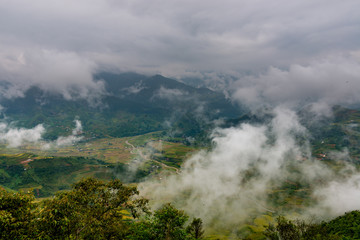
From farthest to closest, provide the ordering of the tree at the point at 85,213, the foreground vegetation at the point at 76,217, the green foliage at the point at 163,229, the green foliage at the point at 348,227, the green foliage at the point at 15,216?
1. the green foliage at the point at 348,227
2. the green foliage at the point at 163,229
3. the tree at the point at 85,213
4. the foreground vegetation at the point at 76,217
5. the green foliage at the point at 15,216

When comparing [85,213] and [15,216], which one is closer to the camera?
[15,216]

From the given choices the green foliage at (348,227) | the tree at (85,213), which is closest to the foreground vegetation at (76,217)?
the tree at (85,213)

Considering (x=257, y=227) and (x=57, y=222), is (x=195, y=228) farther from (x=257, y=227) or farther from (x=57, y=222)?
(x=57, y=222)

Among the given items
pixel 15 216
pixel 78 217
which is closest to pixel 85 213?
pixel 78 217

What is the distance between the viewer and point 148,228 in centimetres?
4278

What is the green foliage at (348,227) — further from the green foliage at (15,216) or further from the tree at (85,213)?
the green foliage at (15,216)

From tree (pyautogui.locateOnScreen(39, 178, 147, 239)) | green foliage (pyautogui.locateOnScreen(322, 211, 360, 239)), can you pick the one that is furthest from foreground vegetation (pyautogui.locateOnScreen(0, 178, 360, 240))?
green foliage (pyautogui.locateOnScreen(322, 211, 360, 239))

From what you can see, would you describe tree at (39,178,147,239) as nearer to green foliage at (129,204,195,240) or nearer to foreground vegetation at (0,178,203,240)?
foreground vegetation at (0,178,203,240)

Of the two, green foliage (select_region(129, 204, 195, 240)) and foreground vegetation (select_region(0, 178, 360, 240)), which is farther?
green foliage (select_region(129, 204, 195, 240))

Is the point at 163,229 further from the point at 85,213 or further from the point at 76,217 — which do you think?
the point at 76,217

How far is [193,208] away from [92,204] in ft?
562

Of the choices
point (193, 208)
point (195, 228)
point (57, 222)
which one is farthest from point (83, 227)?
point (193, 208)

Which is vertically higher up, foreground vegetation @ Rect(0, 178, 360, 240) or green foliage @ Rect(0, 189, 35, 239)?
green foliage @ Rect(0, 189, 35, 239)

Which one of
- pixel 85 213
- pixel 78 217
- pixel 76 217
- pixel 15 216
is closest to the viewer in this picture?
pixel 15 216
